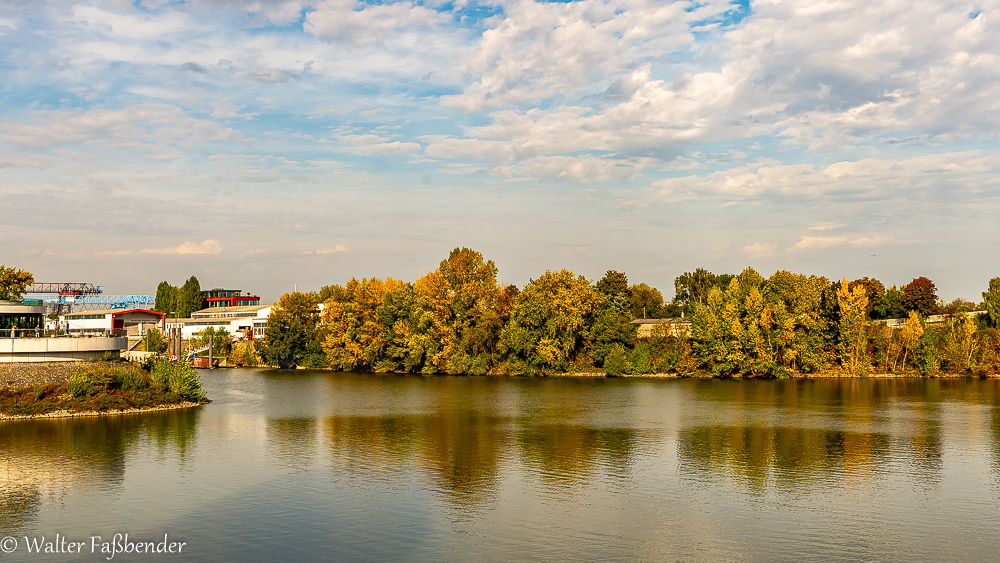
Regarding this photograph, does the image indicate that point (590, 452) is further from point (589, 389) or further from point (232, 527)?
point (589, 389)

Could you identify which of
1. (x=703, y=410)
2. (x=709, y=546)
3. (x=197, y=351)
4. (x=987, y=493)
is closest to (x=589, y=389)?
(x=703, y=410)

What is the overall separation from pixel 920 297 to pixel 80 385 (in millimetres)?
136724

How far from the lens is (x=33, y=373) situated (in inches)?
2431

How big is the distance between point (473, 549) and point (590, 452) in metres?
20.0

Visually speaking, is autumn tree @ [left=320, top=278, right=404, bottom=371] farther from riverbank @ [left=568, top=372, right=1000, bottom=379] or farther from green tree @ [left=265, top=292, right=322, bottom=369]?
riverbank @ [left=568, top=372, right=1000, bottom=379]

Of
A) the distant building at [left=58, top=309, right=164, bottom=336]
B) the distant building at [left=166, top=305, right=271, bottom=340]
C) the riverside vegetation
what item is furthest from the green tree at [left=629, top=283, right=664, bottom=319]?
the distant building at [left=58, top=309, right=164, bottom=336]

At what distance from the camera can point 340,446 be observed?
49656 mm

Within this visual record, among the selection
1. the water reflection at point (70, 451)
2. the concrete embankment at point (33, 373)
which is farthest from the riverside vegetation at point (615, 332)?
the concrete embankment at point (33, 373)

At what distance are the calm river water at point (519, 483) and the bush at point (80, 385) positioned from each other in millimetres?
4645

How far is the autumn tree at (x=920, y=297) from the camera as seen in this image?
134125mm

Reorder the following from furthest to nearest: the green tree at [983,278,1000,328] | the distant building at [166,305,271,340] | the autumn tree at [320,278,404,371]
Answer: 1. the distant building at [166,305,271,340]
2. the autumn tree at [320,278,404,371]
3. the green tree at [983,278,1000,328]

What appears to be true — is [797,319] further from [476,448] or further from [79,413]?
[79,413]

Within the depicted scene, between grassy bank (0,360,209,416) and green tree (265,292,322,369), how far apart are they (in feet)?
203

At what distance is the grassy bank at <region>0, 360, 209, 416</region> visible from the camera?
2320 inches
